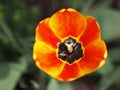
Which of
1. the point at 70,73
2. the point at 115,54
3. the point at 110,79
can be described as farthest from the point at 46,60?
the point at 115,54

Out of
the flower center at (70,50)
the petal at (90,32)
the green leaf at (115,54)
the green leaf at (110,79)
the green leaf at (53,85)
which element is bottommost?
the green leaf at (115,54)

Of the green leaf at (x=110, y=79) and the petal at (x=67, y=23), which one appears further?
the green leaf at (x=110, y=79)

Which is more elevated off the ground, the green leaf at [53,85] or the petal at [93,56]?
the petal at [93,56]

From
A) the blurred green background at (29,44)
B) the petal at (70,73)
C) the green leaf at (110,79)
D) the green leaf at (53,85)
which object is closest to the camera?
the petal at (70,73)

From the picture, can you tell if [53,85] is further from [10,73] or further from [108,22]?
[108,22]

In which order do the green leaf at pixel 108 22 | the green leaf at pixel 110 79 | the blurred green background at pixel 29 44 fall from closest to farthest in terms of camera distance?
the blurred green background at pixel 29 44 < the green leaf at pixel 110 79 < the green leaf at pixel 108 22

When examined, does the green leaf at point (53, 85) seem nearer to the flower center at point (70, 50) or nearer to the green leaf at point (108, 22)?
the flower center at point (70, 50)

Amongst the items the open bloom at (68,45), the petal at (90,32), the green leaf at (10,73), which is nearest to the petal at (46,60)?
the open bloom at (68,45)
